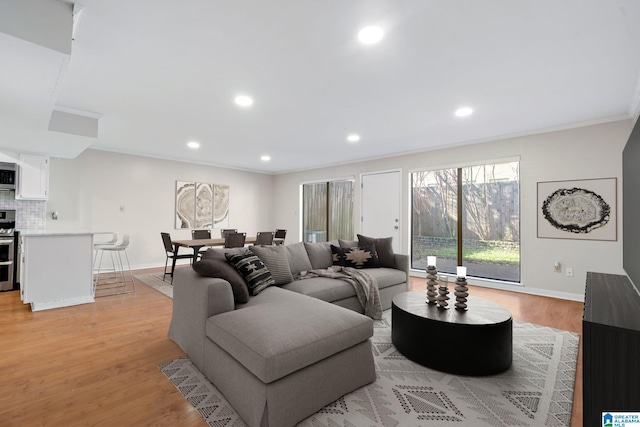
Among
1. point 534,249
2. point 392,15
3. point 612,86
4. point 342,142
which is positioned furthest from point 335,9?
point 534,249

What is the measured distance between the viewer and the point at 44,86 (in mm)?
2418

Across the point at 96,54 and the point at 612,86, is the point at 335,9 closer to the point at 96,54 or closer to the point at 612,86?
the point at 96,54

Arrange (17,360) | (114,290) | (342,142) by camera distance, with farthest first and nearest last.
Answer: (342,142)
(114,290)
(17,360)

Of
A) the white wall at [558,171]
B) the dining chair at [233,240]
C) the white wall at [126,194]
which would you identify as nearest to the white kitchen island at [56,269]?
the dining chair at [233,240]

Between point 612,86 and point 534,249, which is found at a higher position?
point 612,86

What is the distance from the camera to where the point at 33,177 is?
4.92m

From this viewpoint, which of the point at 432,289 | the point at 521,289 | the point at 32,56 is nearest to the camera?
the point at 32,56

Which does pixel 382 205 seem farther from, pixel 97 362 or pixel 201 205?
pixel 97 362

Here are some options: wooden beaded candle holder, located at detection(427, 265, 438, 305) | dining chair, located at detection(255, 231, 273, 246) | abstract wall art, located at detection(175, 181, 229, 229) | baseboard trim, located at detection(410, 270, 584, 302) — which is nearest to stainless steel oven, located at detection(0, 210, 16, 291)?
abstract wall art, located at detection(175, 181, 229, 229)

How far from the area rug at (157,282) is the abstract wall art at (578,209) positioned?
5.64 m

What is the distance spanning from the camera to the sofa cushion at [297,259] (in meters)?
3.50

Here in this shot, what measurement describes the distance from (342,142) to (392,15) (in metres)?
3.41

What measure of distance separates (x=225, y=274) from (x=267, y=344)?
3.01 ft

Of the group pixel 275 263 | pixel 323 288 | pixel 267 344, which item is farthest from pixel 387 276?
pixel 267 344
